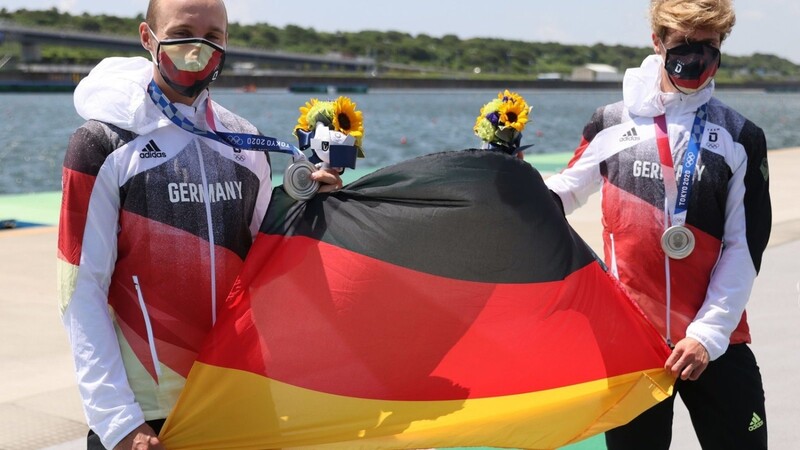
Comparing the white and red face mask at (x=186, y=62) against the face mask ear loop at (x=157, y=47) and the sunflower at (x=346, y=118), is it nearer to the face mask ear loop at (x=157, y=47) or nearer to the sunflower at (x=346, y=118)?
the face mask ear loop at (x=157, y=47)

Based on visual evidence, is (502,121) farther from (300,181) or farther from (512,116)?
(300,181)

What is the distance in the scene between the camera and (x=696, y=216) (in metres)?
3.51

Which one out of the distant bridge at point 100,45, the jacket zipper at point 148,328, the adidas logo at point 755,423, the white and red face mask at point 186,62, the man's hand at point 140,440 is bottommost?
the distant bridge at point 100,45

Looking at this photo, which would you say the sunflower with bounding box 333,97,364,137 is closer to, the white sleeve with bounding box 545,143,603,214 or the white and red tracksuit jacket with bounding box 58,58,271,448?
the white and red tracksuit jacket with bounding box 58,58,271,448

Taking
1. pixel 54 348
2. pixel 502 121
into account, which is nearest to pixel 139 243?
pixel 502 121

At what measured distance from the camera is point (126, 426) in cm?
282

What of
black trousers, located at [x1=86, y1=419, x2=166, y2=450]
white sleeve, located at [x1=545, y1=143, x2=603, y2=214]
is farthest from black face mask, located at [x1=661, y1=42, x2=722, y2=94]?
black trousers, located at [x1=86, y1=419, x2=166, y2=450]

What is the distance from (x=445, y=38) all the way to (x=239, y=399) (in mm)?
191458

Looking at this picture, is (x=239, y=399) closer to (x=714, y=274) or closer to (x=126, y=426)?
(x=126, y=426)

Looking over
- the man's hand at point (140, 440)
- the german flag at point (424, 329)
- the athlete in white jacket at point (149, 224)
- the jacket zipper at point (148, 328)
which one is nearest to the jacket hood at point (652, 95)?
the german flag at point (424, 329)

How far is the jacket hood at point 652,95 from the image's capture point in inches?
142

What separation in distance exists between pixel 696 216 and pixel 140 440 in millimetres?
1865

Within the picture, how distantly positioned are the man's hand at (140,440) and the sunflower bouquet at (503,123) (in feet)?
5.28

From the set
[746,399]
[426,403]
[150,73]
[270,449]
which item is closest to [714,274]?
[746,399]
